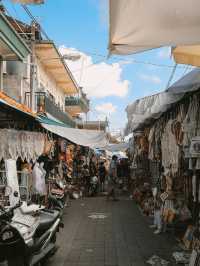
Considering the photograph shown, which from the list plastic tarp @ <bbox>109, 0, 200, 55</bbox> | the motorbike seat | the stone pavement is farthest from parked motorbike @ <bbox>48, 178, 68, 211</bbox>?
plastic tarp @ <bbox>109, 0, 200, 55</bbox>

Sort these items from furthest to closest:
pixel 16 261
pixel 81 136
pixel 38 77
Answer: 1. pixel 38 77
2. pixel 81 136
3. pixel 16 261

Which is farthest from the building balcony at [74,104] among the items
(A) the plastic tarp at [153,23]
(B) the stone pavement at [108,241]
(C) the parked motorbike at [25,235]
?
(A) the plastic tarp at [153,23]

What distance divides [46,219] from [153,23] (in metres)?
4.68

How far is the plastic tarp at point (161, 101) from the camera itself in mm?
6863

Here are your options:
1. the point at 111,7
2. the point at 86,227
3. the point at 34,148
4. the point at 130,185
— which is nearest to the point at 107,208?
the point at 86,227

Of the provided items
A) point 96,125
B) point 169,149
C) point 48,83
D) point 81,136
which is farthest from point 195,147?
point 96,125

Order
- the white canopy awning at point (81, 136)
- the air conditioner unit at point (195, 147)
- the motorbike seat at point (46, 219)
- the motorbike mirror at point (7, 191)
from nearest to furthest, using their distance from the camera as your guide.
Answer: the air conditioner unit at point (195, 147) → the motorbike seat at point (46, 219) → the motorbike mirror at point (7, 191) → the white canopy awning at point (81, 136)

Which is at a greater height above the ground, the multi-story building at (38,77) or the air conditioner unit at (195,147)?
the multi-story building at (38,77)

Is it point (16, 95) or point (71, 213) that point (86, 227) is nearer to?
point (71, 213)

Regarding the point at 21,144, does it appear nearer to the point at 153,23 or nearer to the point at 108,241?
the point at 108,241

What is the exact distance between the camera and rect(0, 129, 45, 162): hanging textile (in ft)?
31.4

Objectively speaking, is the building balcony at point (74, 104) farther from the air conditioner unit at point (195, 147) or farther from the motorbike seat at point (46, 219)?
the air conditioner unit at point (195, 147)

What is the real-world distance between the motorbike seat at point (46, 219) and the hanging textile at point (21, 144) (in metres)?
2.56

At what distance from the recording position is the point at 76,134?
12617 mm
